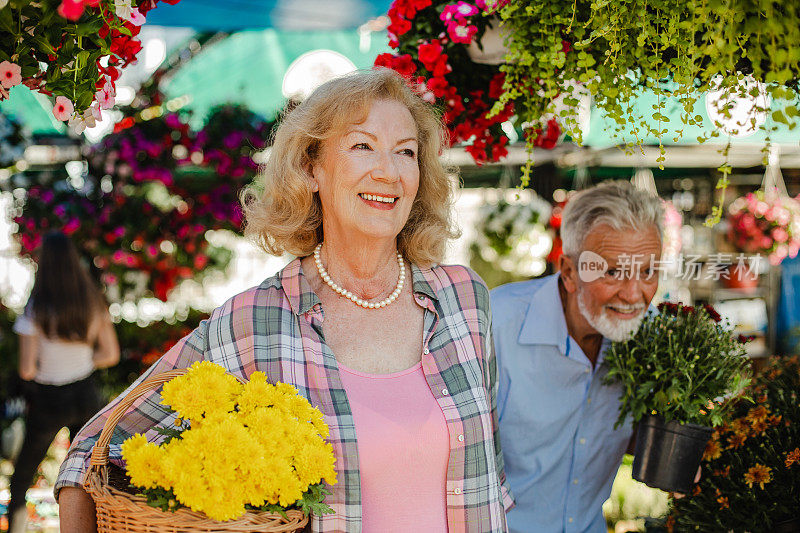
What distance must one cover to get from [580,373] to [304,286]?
1153 millimetres

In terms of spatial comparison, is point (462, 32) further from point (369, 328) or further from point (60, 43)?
point (60, 43)

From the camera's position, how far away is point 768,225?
607cm

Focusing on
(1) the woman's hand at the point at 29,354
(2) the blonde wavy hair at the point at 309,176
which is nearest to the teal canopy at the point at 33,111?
(1) the woman's hand at the point at 29,354

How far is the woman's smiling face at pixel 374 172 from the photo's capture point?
1.79 m

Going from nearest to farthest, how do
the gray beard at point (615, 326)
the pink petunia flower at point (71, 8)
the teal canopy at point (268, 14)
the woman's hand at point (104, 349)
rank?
the pink petunia flower at point (71, 8)
the gray beard at point (615, 326)
the teal canopy at point (268, 14)
the woman's hand at point (104, 349)

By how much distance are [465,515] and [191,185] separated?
3402mm

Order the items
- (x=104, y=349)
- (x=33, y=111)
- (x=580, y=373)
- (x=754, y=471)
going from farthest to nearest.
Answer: (x=33, y=111) < (x=104, y=349) < (x=580, y=373) < (x=754, y=471)

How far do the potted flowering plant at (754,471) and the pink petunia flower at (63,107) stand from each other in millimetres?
2103

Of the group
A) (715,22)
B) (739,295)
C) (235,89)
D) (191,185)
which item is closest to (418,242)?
(715,22)

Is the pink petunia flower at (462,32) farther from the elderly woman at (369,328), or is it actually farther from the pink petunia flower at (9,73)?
the pink petunia flower at (9,73)

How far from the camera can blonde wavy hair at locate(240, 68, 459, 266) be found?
185 cm

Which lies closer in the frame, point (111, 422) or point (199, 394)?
point (199, 394)

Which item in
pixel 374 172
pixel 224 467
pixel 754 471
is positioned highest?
pixel 374 172

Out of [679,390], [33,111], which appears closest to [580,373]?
[679,390]
